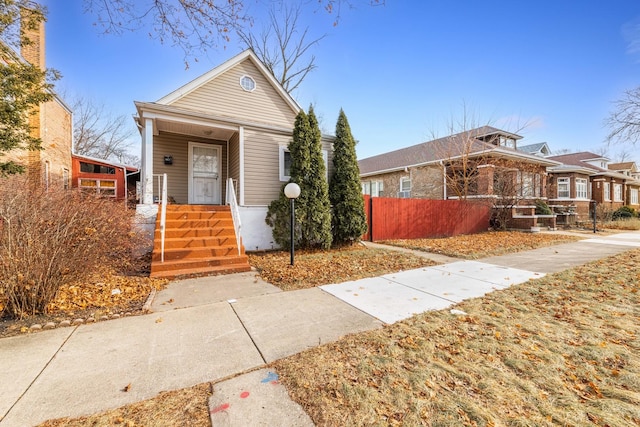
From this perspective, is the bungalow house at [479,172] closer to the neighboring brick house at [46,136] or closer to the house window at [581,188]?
the house window at [581,188]

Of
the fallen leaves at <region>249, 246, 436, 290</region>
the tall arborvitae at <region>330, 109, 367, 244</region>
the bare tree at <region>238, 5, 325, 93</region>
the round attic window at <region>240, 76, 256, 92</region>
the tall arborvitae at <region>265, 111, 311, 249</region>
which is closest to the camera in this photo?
the fallen leaves at <region>249, 246, 436, 290</region>

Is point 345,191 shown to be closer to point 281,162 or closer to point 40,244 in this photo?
point 281,162

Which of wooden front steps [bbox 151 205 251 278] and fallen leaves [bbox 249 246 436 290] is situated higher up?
wooden front steps [bbox 151 205 251 278]

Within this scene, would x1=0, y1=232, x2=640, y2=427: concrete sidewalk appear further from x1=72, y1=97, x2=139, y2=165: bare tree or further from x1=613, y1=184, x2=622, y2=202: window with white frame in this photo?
x1=613, y1=184, x2=622, y2=202: window with white frame

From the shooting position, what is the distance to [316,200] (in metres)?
8.20

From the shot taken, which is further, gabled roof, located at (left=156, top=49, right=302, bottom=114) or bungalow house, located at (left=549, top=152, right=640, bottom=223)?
bungalow house, located at (left=549, top=152, right=640, bottom=223)

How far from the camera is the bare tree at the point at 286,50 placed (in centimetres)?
1909

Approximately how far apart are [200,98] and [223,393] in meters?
9.95

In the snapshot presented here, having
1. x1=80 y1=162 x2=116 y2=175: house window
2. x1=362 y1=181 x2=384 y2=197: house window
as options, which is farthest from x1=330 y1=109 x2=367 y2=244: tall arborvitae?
x1=362 y1=181 x2=384 y2=197: house window

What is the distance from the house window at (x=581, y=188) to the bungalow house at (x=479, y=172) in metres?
6.60

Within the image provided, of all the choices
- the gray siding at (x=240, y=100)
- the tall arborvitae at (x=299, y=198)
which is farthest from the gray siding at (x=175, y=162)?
the tall arborvitae at (x=299, y=198)

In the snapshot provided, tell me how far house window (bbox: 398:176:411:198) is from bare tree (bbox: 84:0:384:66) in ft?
52.2

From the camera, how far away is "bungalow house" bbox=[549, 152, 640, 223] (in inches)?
785

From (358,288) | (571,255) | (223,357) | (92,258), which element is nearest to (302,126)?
(358,288)
